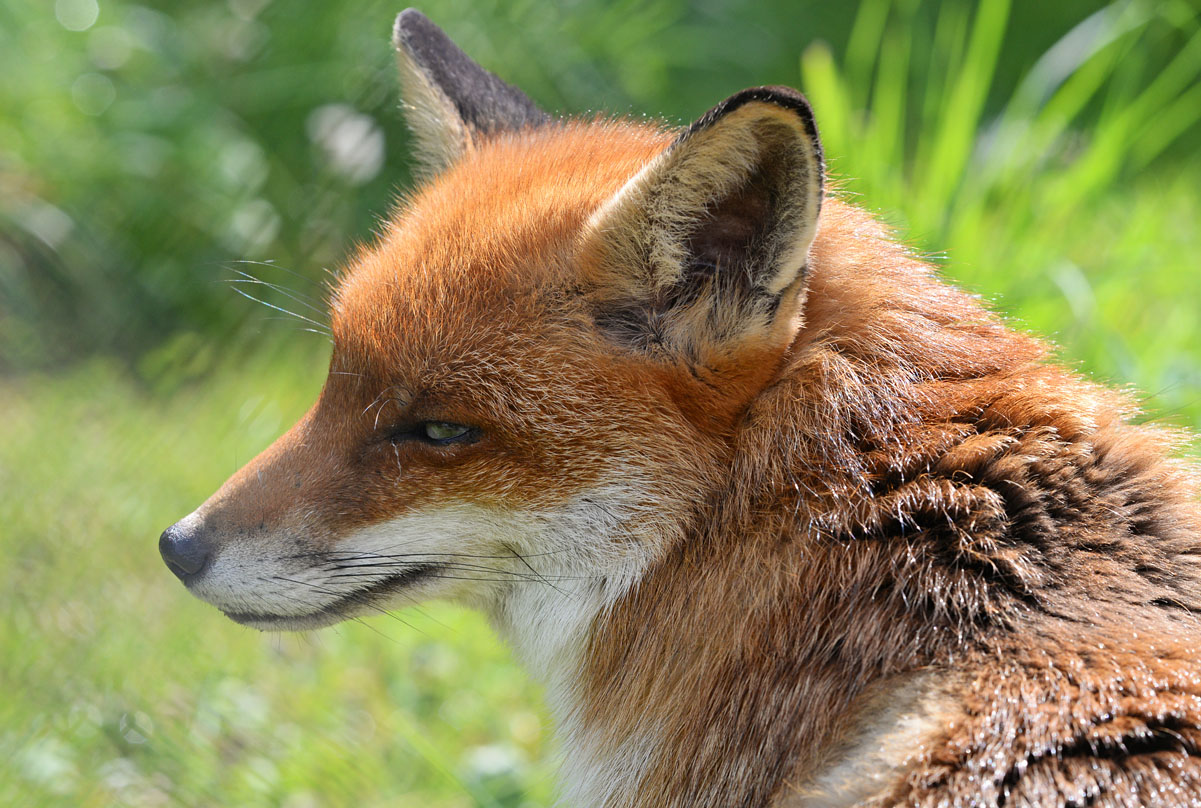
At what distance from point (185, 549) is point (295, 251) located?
3.70 m

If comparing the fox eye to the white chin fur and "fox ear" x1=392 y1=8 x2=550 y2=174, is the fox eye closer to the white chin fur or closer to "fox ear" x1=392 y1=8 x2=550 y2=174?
the white chin fur

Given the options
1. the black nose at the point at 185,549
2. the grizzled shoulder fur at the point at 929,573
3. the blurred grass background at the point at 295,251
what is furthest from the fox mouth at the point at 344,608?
the blurred grass background at the point at 295,251

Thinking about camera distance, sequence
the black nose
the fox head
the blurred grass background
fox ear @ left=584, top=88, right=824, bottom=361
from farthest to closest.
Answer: the blurred grass background
the black nose
the fox head
fox ear @ left=584, top=88, right=824, bottom=361

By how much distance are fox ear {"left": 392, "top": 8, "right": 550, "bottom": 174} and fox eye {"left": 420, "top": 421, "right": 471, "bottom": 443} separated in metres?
1.21

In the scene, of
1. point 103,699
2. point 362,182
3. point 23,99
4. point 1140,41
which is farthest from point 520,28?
point 103,699

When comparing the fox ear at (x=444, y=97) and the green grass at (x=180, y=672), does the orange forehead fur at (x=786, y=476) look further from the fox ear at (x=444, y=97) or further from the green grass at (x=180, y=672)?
the green grass at (x=180, y=672)

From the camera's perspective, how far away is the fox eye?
9.57 ft

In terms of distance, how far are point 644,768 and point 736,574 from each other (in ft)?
1.94

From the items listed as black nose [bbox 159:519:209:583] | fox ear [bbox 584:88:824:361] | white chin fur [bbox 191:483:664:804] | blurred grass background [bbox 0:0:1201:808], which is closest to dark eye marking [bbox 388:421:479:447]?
white chin fur [bbox 191:483:664:804]

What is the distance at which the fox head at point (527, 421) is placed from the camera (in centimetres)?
284

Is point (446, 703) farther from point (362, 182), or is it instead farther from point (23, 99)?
point (23, 99)

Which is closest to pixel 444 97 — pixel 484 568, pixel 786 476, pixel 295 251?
pixel 484 568

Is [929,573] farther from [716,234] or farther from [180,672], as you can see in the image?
[180,672]

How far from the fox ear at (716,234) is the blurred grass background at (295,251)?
0.93 metres
